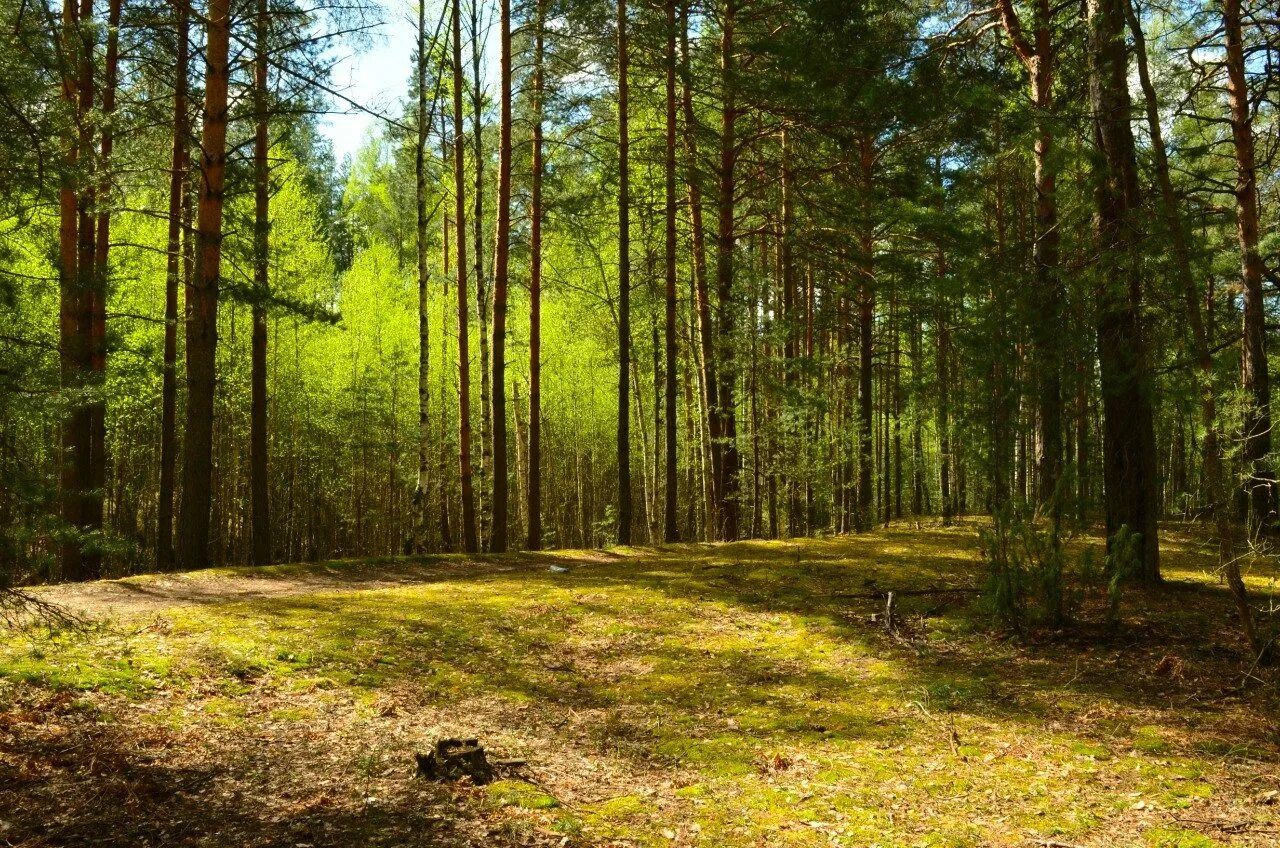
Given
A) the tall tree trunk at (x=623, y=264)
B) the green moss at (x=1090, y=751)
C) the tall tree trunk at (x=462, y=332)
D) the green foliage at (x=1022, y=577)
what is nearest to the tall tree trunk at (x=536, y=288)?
the tall tree trunk at (x=462, y=332)

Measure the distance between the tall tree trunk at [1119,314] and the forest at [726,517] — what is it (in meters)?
0.05

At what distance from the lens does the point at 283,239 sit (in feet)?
63.3

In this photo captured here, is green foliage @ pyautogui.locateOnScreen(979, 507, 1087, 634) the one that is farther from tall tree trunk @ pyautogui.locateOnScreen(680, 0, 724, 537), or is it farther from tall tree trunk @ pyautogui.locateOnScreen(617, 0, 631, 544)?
tall tree trunk @ pyautogui.locateOnScreen(680, 0, 724, 537)

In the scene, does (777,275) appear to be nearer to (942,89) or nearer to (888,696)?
(942,89)

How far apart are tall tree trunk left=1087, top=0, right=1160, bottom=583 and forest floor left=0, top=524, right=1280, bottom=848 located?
970mm

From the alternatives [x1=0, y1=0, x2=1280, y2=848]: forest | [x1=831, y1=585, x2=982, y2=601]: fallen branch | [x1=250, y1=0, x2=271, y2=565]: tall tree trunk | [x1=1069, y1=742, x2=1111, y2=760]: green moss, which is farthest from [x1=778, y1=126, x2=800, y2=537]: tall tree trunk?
[x1=1069, y1=742, x2=1111, y2=760]: green moss

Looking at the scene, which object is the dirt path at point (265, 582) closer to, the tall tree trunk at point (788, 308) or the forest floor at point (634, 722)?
the forest floor at point (634, 722)

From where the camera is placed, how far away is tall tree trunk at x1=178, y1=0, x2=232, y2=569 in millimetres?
9688

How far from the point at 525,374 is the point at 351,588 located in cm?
1601

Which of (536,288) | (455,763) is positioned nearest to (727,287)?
(536,288)

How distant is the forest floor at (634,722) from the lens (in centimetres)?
364

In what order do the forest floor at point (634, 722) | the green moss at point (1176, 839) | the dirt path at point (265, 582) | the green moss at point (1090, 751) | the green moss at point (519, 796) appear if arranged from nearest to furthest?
the green moss at point (1176, 839)
the forest floor at point (634, 722)
the green moss at point (519, 796)
the green moss at point (1090, 751)
the dirt path at point (265, 582)

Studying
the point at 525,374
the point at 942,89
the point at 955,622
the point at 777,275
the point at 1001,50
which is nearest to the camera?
the point at 955,622

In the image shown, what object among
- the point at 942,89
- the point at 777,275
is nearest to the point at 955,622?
the point at 942,89
